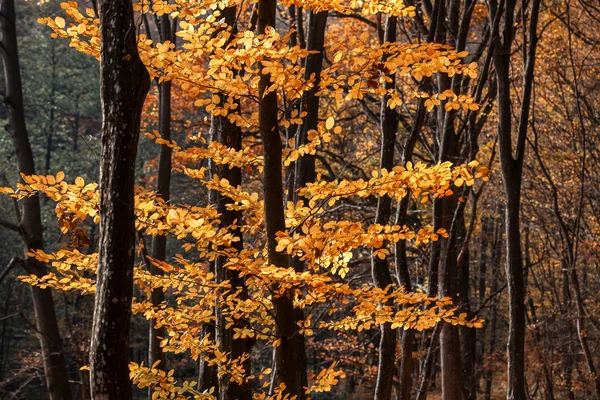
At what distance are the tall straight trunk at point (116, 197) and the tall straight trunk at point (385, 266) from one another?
3663mm

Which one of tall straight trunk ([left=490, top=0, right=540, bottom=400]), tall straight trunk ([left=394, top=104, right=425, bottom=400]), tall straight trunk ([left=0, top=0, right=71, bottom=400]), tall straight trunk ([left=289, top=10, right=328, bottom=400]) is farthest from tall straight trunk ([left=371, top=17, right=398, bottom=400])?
tall straight trunk ([left=0, top=0, right=71, bottom=400])

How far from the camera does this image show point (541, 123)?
14156 mm

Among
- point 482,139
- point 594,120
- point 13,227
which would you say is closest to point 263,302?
point 13,227

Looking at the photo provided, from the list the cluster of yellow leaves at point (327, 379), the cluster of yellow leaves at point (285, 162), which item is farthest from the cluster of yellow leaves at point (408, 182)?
the cluster of yellow leaves at point (327, 379)

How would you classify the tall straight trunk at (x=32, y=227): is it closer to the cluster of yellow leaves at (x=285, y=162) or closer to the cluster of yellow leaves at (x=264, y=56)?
the cluster of yellow leaves at (x=285, y=162)

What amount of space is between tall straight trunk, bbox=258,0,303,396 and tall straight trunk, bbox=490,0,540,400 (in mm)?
2369

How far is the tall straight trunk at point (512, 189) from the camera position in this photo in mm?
5684

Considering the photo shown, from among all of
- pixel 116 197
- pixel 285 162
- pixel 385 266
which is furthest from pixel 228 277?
pixel 385 266

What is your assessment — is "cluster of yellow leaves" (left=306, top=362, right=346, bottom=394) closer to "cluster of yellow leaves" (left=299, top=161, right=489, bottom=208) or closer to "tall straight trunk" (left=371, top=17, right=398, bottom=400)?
"cluster of yellow leaves" (left=299, top=161, right=489, bottom=208)

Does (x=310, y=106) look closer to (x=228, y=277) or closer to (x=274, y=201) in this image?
(x=228, y=277)

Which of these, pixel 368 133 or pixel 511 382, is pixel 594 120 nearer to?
pixel 368 133

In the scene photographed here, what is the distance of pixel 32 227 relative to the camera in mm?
7797

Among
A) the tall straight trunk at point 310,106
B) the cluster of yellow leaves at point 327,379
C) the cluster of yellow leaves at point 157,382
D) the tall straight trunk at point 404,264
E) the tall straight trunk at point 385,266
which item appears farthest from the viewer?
the tall straight trunk at point 310,106

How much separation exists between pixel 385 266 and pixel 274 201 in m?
3.30
